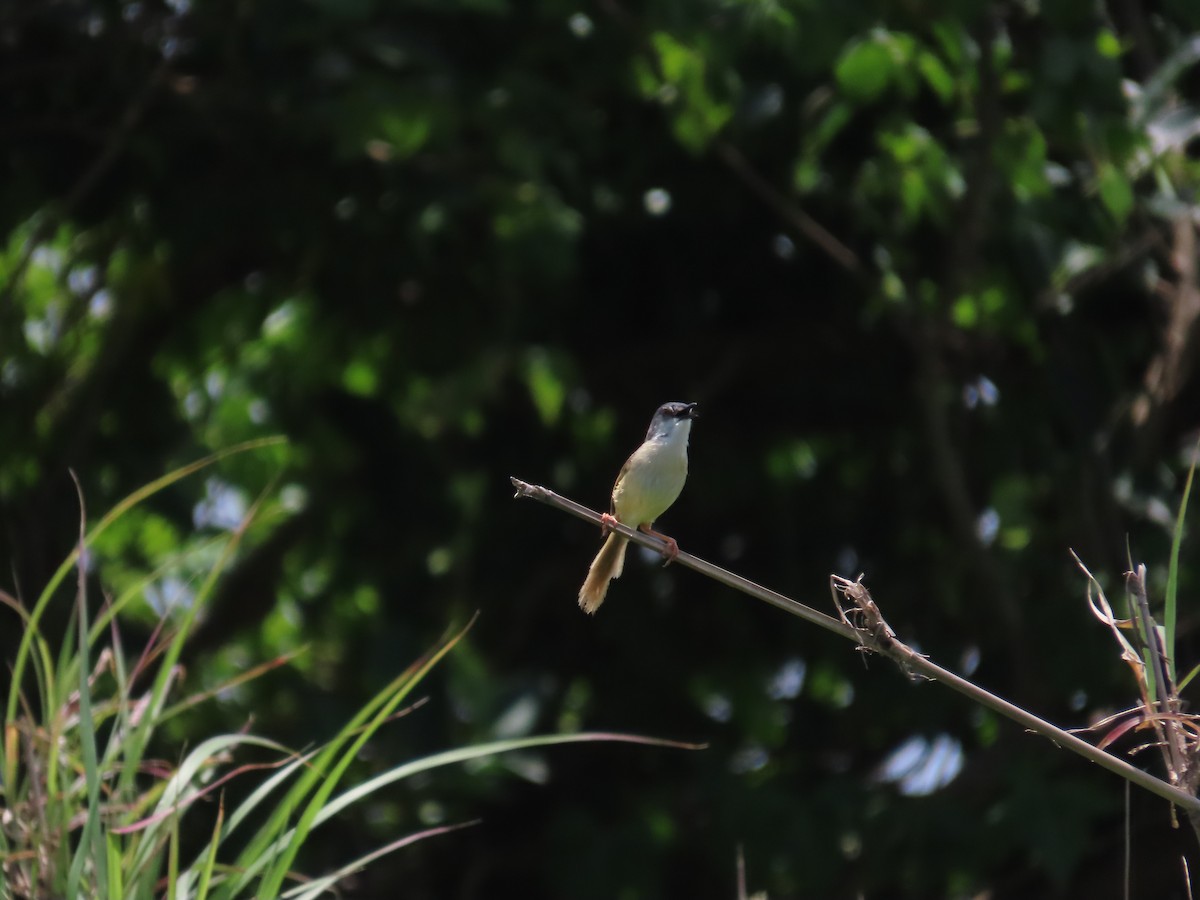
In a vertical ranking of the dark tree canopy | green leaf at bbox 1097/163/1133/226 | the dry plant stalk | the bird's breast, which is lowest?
the dark tree canopy

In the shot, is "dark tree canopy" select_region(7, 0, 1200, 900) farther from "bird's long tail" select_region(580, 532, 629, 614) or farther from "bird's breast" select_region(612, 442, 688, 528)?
"bird's long tail" select_region(580, 532, 629, 614)

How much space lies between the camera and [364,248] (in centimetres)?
598

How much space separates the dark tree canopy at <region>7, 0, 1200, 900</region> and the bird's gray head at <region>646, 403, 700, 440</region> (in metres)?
0.70

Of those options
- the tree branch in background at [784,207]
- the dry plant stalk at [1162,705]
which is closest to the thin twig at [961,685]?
the dry plant stalk at [1162,705]

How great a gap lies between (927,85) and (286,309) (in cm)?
280

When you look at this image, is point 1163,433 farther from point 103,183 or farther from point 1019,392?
point 103,183

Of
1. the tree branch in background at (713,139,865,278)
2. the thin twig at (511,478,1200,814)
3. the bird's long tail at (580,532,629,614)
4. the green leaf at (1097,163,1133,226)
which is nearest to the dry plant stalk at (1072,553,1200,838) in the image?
the thin twig at (511,478,1200,814)

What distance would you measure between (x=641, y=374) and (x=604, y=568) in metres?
2.80

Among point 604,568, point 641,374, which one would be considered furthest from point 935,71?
point 641,374

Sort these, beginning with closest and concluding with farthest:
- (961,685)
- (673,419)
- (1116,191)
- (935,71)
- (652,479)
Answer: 1. (961,685)
2. (652,479)
3. (673,419)
4. (1116,191)
5. (935,71)

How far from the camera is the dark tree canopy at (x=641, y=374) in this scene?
4.86 metres

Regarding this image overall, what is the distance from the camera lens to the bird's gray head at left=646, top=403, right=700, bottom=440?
4.16 meters

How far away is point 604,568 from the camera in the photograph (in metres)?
3.66

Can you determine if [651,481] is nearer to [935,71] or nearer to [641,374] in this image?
[935,71]
